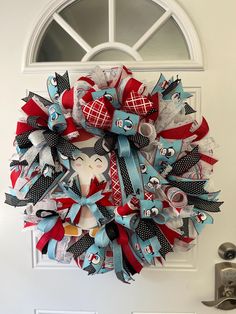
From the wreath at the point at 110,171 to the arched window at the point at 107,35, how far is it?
6.9 inches

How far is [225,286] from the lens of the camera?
939 millimetres

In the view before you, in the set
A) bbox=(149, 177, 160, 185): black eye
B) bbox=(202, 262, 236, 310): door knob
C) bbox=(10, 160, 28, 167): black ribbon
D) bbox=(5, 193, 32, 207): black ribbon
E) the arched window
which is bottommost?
bbox=(202, 262, 236, 310): door knob

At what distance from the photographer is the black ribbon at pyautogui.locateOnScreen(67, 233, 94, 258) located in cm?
76

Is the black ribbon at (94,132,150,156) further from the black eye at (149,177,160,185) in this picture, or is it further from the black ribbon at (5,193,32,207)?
the black ribbon at (5,193,32,207)

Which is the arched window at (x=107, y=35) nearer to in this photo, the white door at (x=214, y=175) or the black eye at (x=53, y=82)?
the white door at (x=214, y=175)

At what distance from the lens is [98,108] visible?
689 mm

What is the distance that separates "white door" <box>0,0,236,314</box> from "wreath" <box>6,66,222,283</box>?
151mm

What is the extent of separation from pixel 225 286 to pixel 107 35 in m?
0.80

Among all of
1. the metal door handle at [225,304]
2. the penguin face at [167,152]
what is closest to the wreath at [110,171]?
the penguin face at [167,152]

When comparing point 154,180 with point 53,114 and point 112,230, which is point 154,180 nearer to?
point 112,230

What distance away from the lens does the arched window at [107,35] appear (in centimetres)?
92

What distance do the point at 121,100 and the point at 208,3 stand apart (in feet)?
1.32

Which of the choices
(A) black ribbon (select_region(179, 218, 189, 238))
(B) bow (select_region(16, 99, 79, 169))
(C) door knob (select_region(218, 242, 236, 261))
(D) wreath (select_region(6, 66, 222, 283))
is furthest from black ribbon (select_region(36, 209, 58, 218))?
(C) door knob (select_region(218, 242, 236, 261))

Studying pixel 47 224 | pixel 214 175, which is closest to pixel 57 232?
pixel 47 224
